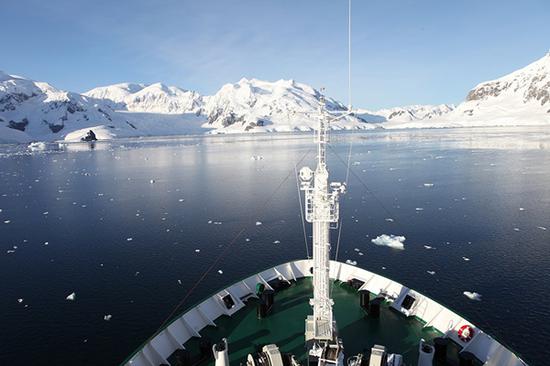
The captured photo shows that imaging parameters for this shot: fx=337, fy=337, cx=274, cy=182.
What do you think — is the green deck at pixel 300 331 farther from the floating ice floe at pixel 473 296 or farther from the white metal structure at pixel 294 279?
the floating ice floe at pixel 473 296

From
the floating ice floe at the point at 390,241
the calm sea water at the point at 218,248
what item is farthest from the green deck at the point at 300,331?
the floating ice floe at the point at 390,241

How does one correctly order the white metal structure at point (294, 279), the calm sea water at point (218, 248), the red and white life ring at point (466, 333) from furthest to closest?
1. the calm sea water at point (218, 248)
2. the red and white life ring at point (466, 333)
3. the white metal structure at point (294, 279)

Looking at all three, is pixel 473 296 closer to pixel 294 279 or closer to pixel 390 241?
pixel 390 241

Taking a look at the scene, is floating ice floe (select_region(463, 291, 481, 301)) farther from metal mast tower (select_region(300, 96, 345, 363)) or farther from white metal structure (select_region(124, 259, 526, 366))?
metal mast tower (select_region(300, 96, 345, 363))

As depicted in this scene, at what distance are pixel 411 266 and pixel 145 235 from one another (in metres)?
25.5

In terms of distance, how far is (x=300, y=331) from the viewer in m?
16.0

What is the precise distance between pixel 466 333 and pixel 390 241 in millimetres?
15963

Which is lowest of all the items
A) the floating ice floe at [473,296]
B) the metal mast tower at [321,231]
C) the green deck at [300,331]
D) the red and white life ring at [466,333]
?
the floating ice floe at [473,296]

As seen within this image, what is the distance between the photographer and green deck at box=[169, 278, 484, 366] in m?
14.9

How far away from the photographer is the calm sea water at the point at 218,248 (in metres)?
19.6

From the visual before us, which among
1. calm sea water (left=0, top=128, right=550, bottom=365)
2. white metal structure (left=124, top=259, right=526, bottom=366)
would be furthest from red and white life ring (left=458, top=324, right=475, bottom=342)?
calm sea water (left=0, top=128, right=550, bottom=365)

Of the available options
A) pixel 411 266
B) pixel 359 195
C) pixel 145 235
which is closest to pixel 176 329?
pixel 411 266

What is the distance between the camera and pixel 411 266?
86.3 feet

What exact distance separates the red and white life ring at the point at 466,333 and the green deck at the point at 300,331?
529 millimetres
